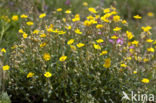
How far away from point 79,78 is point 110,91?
363mm

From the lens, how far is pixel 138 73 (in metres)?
3.06

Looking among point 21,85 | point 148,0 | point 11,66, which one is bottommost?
point 21,85

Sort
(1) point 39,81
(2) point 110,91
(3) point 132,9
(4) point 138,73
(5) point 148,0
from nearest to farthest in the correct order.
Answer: (1) point 39,81, (2) point 110,91, (4) point 138,73, (3) point 132,9, (5) point 148,0

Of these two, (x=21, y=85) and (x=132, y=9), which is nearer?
(x=21, y=85)

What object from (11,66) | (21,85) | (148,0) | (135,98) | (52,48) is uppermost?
(148,0)

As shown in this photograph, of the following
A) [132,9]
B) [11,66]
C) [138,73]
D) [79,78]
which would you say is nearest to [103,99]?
[79,78]

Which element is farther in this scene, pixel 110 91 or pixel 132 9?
pixel 132 9

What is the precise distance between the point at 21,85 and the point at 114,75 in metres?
0.99

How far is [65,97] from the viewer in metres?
2.64

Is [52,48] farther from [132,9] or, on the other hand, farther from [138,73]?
[132,9]

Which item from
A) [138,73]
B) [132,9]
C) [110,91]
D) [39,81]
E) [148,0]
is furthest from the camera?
[148,0]

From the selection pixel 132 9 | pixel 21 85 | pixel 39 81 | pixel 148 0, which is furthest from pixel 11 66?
pixel 148 0

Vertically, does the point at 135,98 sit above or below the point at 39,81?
below

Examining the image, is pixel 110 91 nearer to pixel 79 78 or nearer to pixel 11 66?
pixel 79 78
